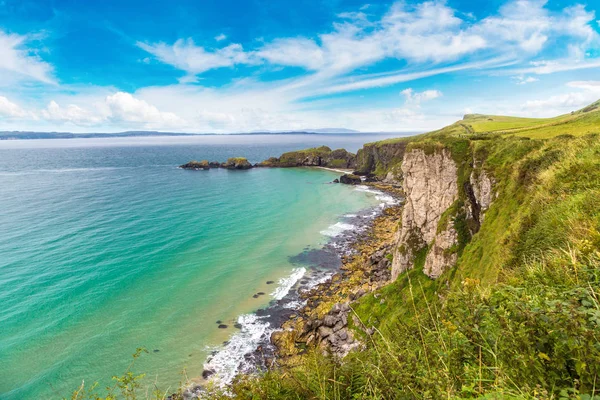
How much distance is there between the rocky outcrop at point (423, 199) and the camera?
36250 millimetres

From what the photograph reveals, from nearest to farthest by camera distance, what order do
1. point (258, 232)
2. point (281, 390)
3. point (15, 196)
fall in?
point (281, 390), point (258, 232), point (15, 196)

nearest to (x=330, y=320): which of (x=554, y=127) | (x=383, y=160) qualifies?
(x=554, y=127)

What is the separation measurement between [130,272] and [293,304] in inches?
989

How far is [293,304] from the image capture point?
39.4m

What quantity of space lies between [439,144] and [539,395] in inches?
→ 1518

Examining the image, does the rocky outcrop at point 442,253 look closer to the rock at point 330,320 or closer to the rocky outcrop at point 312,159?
the rock at point 330,320

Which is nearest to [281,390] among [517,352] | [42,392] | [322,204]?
[517,352]

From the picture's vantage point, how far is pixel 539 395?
12.6 feet

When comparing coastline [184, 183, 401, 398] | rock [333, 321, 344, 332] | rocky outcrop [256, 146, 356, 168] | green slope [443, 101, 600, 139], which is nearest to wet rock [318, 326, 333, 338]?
rock [333, 321, 344, 332]

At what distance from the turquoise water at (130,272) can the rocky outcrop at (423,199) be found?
18.6 meters

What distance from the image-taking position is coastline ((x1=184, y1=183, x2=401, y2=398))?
29.1m

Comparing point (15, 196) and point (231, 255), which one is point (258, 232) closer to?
point (231, 255)

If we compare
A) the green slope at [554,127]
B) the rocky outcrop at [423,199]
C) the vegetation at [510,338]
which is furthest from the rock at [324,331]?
the green slope at [554,127]

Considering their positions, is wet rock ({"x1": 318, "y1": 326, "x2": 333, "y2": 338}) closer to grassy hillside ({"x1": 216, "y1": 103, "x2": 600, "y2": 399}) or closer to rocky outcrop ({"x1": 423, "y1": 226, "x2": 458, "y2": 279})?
rocky outcrop ({"x1": 423, "y1": 226, "x2": 458, "y2": 279})
